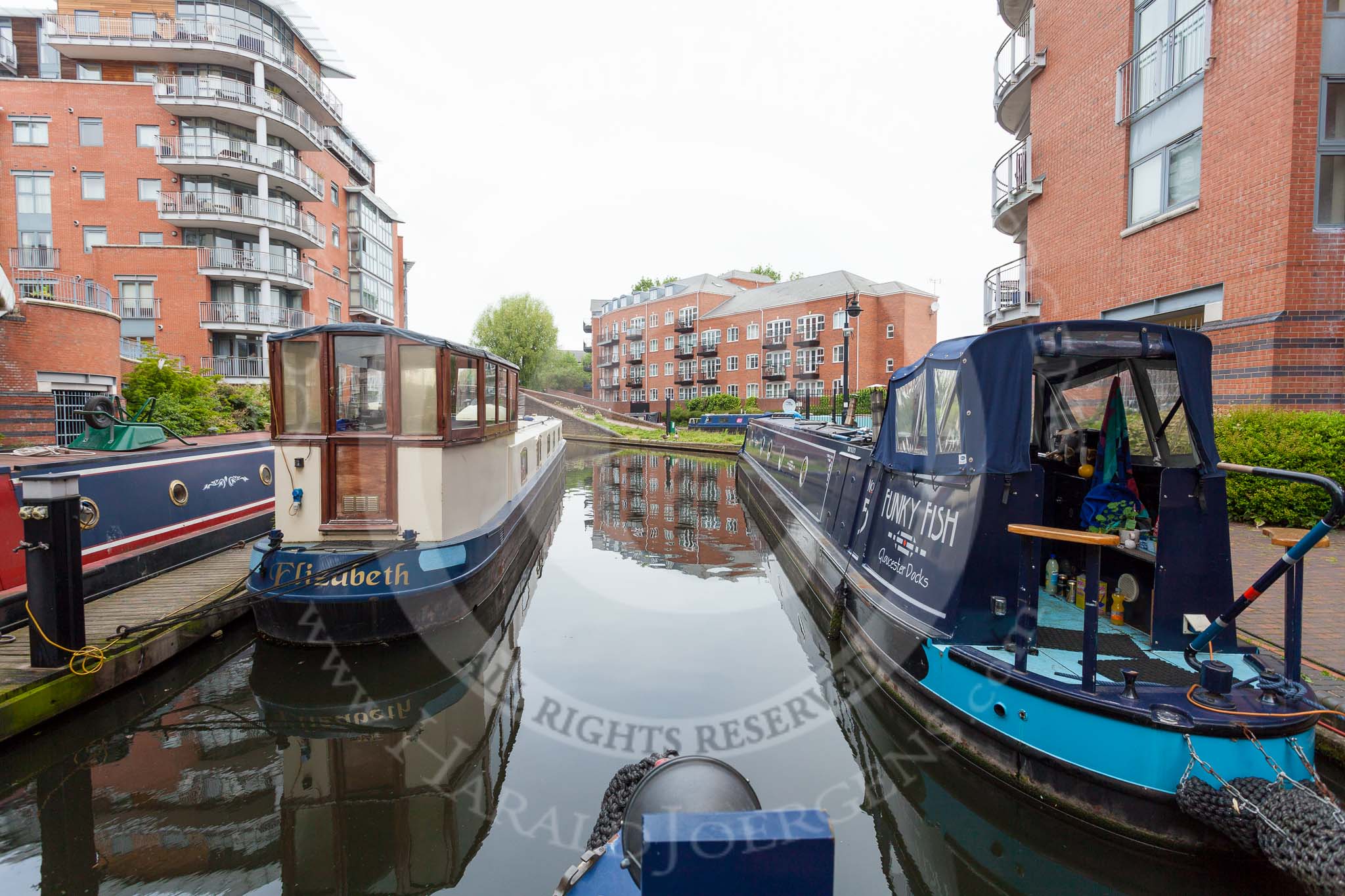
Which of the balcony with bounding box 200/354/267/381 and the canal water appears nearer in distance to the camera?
the canal water

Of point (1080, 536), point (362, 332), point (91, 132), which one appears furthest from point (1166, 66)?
point (91, 132)

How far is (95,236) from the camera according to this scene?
2556 cm

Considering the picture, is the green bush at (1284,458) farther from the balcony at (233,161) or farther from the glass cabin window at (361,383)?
the balcony at (233,161)

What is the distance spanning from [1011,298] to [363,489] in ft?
55.0

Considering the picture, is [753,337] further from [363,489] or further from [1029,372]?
[1029,372]

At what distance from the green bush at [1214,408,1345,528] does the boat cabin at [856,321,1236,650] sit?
510cm

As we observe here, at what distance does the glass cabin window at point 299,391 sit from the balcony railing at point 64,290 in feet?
31.5

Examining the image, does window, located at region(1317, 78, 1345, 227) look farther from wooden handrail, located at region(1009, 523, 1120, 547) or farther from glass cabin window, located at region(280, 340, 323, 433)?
glass cabin window, located at region(280, 340, 323, 433)

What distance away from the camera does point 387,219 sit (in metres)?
39.5

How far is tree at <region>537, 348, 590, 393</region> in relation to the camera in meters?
80.3

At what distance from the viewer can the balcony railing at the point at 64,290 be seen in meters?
15.8

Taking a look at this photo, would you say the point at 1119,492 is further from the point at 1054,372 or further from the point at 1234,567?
the point at 1234,567

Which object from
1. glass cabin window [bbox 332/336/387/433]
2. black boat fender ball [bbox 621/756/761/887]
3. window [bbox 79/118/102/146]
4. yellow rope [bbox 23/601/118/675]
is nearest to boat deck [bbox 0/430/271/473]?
yellow rope [bbox 23/601/118/675]

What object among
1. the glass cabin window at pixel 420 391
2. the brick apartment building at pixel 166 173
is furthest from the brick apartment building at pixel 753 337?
the glass cabin window at pixel 420 391
